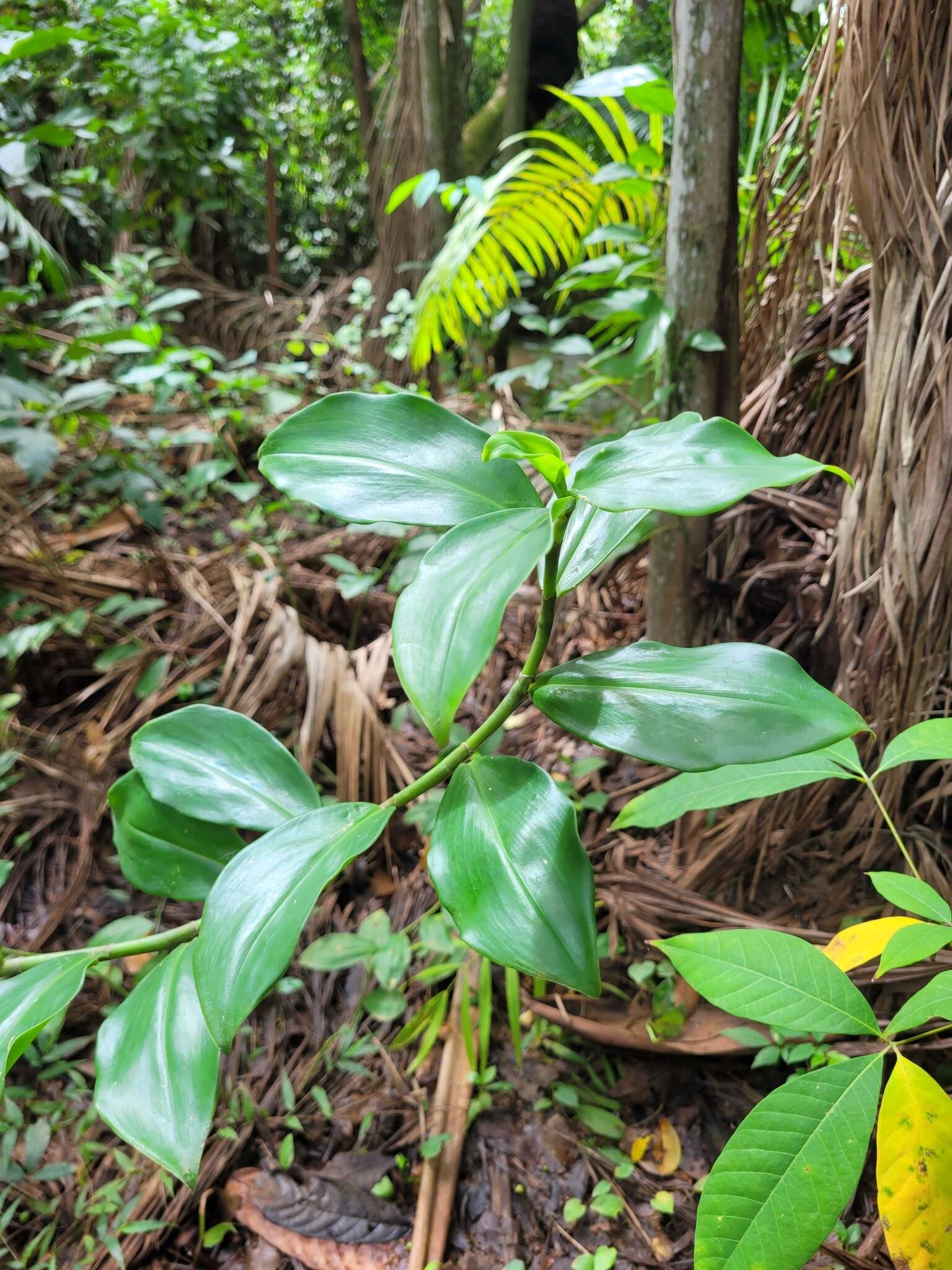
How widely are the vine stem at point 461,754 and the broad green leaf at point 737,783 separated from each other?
0.66 feet

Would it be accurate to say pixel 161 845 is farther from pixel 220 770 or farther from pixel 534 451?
pixel 534 451

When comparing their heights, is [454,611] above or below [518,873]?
above

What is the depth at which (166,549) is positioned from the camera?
5.71ft

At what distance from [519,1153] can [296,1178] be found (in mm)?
270

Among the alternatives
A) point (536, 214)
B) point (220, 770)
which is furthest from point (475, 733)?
point (536, 214)

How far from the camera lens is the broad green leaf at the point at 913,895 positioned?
53 centimetres

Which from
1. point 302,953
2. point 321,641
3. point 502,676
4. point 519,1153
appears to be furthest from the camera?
point 321,641

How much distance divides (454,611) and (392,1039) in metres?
0.83

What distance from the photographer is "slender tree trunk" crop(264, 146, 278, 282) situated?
9.16 feet

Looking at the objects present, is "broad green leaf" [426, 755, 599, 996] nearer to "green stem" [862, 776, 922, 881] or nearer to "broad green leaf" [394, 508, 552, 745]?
"broad green leaf" [394, 508, 552, 745]

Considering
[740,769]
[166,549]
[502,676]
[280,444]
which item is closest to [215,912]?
[280,444]

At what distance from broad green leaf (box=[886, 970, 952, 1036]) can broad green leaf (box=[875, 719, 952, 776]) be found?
0.50 feet

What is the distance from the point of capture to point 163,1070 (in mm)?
538

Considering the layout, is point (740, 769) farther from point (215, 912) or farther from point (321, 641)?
point (321, 641)
